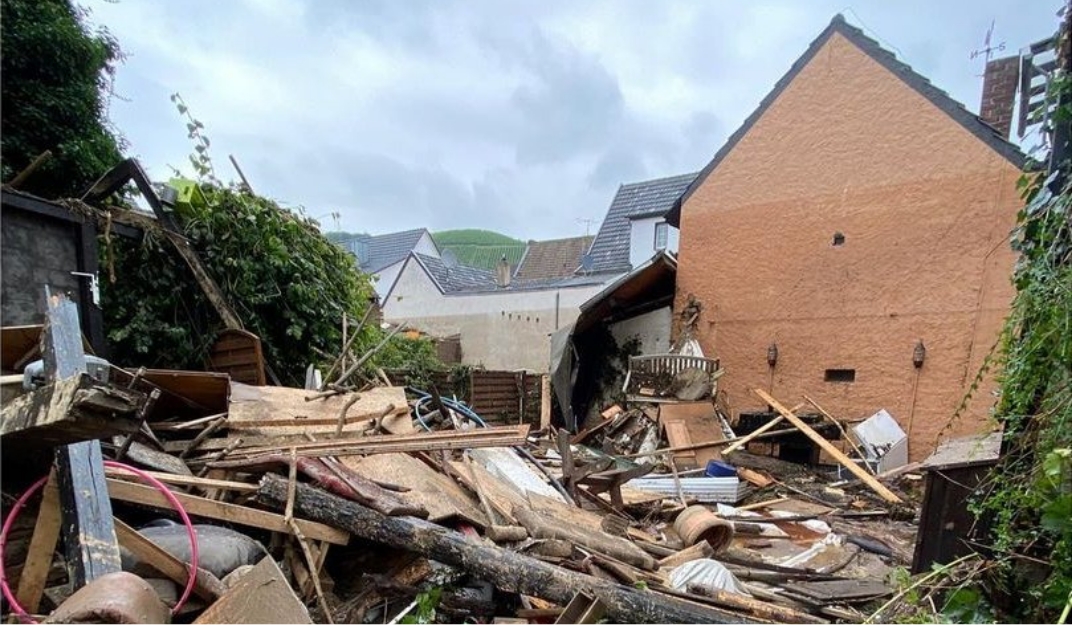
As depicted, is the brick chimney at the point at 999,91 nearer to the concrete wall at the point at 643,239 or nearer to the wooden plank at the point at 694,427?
the wooden plank at the point at 694,427

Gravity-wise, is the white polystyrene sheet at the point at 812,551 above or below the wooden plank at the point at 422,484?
below

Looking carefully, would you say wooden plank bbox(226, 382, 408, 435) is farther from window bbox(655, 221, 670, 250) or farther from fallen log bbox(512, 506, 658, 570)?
window bbox(655, 221, 670, 250)

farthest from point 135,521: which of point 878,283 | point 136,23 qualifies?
point 878,283

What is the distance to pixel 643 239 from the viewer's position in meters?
14.7

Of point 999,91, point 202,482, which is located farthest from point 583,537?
point 999,91

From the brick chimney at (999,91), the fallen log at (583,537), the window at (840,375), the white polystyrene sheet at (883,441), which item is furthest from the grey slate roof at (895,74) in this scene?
the fallen log at (583,537)

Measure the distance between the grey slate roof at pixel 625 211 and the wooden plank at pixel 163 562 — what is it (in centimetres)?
1359

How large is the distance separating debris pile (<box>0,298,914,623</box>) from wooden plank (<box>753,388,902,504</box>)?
0.93 feet

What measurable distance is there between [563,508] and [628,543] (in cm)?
70

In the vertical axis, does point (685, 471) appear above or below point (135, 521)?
below

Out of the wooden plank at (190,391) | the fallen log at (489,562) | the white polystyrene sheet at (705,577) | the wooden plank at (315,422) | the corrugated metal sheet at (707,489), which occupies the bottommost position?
the corrugated metal sheet at (707,489)

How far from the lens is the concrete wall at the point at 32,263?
3.77 m

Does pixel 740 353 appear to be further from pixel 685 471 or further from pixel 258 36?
pixel 258 36

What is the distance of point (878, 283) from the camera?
24.8ft
